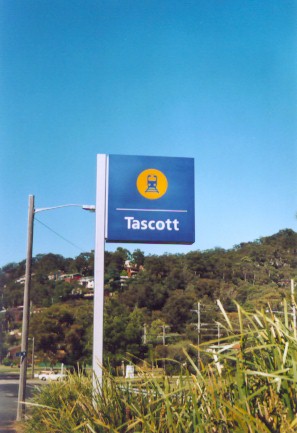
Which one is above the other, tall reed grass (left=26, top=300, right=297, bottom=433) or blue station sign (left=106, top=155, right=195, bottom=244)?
blue station sign (left=106, top=155, right=195, bottom=244)

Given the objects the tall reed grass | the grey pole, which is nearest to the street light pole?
the grey pole

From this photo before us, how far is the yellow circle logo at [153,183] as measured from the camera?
12.5 metres

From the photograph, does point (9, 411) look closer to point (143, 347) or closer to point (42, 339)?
point (143, 347)

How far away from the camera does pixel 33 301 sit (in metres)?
67.2

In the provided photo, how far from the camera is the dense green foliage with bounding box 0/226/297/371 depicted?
4906 centimetres

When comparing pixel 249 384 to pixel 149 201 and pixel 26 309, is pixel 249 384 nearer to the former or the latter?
pixel 149 201

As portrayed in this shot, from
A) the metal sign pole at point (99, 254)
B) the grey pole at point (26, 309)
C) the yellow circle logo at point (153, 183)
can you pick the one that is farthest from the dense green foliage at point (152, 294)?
the metal sign pole at point (99, 254)

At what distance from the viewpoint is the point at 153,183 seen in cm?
1266

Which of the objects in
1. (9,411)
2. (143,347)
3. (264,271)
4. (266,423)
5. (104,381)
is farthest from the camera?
(264,271)

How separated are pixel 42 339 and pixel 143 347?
551 inches

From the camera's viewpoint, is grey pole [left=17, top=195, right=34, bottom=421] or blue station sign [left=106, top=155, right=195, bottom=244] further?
grey pole [left=17, top=195, right=34, bottom=421]

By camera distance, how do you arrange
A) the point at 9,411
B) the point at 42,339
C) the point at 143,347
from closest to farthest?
the point at 9,411 → the point at 143,347 → the point at 42,339

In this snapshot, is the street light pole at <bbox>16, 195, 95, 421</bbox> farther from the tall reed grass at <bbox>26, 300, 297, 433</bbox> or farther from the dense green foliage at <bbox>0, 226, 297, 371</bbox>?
the dense green foliage at <bbox>0, 226, 297, 371</bbox>

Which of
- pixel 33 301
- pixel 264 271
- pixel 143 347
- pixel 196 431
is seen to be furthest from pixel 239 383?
pixel 33 301
